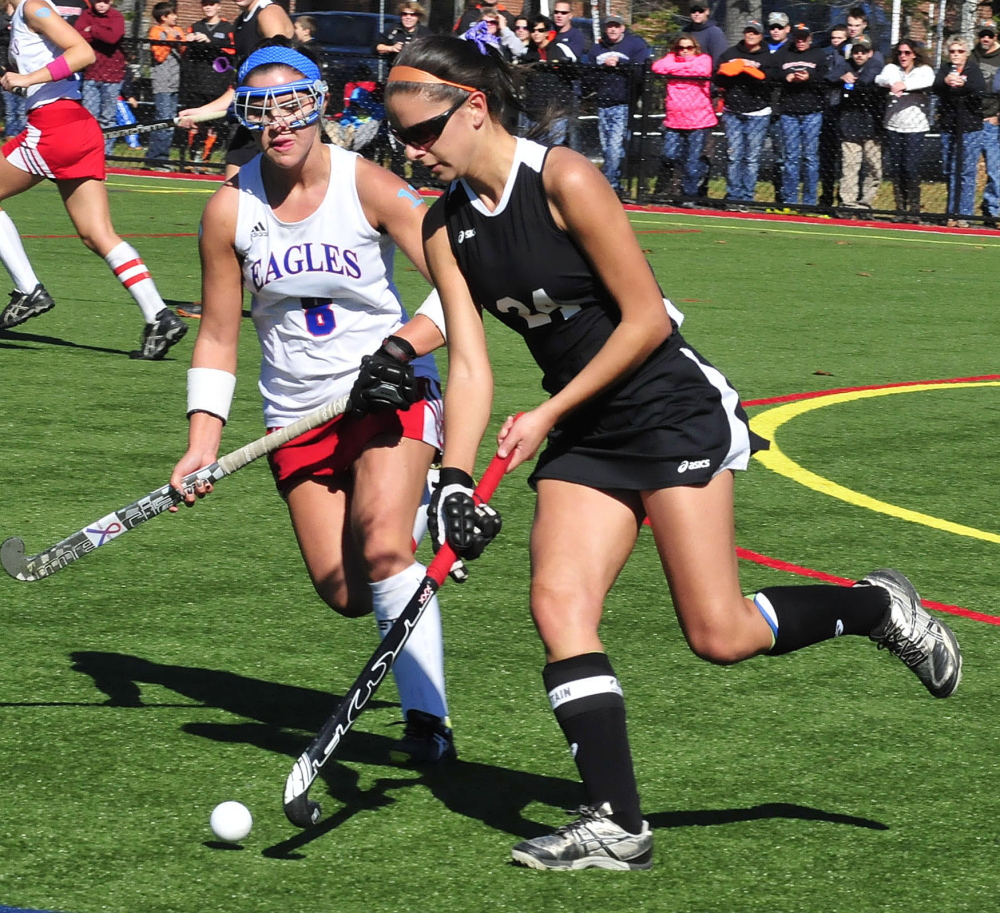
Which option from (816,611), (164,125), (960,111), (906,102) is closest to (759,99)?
(906,102)

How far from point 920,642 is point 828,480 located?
3194 mm

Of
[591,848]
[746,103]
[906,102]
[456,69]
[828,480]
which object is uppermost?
[456,69]

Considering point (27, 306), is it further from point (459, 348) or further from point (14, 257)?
point (459, 348)

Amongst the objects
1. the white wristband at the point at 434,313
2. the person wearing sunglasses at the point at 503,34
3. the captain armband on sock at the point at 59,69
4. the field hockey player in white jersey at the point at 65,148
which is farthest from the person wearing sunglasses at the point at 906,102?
the white wristband at the point at 434,313

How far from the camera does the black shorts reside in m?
3.89

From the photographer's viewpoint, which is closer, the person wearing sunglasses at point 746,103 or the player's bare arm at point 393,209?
the player's bare arm at point 393,209

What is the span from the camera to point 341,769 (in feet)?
14.3

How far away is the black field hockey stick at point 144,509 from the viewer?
434 cm

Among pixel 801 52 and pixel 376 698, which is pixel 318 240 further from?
pixel 801 52

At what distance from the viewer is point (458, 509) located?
3.72 meters

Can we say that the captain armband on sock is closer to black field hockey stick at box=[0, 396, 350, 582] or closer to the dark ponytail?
black field hockey stick at box=[0, 396, 350, 582]

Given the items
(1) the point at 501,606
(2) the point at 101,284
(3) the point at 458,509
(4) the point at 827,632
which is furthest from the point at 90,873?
(2) the point at 101,284

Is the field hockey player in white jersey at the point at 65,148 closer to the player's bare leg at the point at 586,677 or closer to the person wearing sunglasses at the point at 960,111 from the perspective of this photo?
the player's bare leg at the point at 586,677

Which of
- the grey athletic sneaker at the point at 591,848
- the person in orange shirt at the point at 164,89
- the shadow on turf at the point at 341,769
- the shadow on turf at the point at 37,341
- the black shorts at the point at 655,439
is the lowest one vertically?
the person in orange shirt at the point at 164,89
